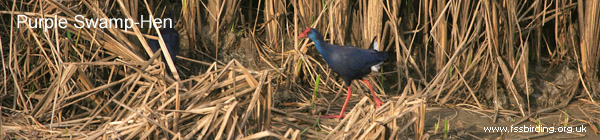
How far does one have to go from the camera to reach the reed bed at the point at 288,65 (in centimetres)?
351

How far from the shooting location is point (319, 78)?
4473 mm

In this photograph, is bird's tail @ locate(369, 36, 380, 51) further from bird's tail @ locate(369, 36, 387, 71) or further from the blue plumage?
the blue plumage

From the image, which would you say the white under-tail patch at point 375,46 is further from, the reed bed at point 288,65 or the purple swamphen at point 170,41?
the purple swamphen at point 170,41

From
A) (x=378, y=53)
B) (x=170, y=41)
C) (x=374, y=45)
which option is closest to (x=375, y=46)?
(x=374, y=45)

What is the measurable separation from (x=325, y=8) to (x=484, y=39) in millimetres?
1082

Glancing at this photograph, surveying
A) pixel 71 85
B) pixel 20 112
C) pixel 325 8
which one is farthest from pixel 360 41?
pixel 20 112

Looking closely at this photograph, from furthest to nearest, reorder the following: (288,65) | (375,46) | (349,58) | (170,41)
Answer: (288,65) → (170,41) → (375,46) → (349,58)

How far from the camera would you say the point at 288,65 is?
463cm

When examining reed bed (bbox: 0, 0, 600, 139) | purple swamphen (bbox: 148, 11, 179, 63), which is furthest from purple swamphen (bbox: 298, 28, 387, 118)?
purple swamphen (bbox: 148, 11, 179, 63)

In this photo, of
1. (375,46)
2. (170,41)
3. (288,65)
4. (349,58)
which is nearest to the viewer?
(349,58)

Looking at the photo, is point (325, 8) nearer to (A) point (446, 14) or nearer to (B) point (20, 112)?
(A) point (446, 14)

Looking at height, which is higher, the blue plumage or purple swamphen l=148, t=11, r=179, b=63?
purple swamphen l=148, t=11, r=179, b=63

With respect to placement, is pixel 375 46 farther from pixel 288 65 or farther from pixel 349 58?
pixel 288 65

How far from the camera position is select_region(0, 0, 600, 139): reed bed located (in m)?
3.51
